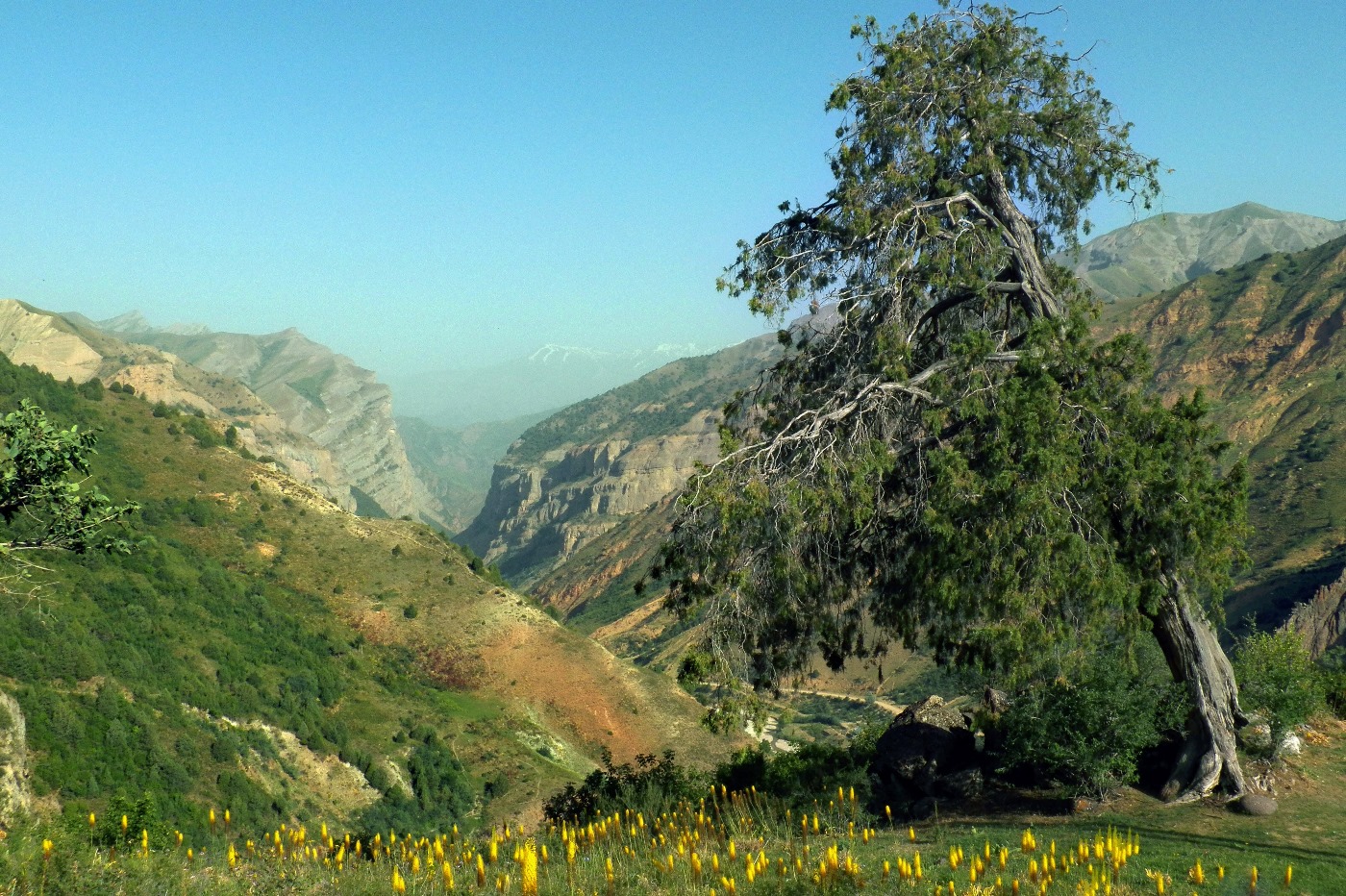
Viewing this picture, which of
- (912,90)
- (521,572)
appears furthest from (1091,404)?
(521,572)

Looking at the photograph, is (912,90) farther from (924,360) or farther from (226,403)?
(226,403)

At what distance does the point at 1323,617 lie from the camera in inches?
2211

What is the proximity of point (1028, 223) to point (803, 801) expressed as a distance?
9366 millimetres

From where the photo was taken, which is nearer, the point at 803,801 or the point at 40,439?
the point at 40,439

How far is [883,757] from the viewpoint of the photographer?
633 inches

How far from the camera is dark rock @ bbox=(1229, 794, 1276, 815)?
11859mm

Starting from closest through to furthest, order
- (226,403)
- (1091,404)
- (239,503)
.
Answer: (1091,404) → (239,503) → (226,403)

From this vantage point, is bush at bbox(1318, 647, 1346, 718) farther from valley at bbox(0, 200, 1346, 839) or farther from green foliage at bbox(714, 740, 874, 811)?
green foliage at bbox(714, 740, 874, 811)

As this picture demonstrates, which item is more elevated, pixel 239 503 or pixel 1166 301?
pixel 1166 301

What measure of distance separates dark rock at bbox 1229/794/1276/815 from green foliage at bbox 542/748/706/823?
6383 millimetres

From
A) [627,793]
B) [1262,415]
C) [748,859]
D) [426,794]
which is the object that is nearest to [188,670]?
[426,794]

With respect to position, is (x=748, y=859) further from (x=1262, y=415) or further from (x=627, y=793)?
(x=1262, y=415)

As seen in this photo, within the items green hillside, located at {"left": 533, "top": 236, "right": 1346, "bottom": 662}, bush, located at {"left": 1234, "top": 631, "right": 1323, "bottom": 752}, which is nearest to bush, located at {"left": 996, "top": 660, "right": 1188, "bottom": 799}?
bush, located at {"left": 1234, "top": 631, "right": 1323, "bottom": 752}

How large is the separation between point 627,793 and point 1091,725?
569cm
